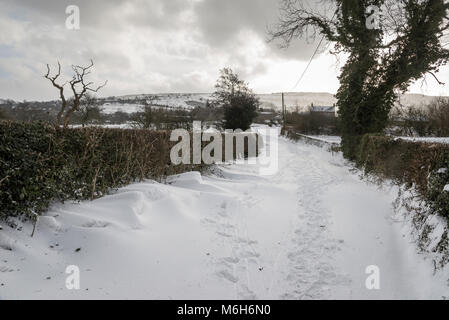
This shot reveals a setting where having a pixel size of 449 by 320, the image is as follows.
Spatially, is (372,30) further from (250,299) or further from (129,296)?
(129,296)

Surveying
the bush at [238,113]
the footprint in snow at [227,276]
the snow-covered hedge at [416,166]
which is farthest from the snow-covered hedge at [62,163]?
the bush at [238,113]

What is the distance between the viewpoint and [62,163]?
13.2 ft

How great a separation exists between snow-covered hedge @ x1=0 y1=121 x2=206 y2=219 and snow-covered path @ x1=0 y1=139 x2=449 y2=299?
369mm

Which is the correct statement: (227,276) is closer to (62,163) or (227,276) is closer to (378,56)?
(62,163)

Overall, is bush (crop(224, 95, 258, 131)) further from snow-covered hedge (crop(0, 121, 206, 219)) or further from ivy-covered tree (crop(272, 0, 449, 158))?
snow-covered hedge (crop(0, 121, 206, 219))

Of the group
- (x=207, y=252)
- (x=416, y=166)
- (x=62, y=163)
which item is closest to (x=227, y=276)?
(x=207, y=252)

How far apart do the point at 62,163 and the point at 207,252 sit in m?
2.87

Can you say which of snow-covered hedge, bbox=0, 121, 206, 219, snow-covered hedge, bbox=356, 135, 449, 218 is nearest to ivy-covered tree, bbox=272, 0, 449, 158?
snow-covered hedge, bbox=356, 135, 449, 218

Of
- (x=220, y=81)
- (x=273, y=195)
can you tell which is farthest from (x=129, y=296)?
(x=220, y=81)

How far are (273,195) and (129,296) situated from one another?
16.0ft

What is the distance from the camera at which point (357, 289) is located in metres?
2.99

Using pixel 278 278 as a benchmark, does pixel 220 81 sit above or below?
above

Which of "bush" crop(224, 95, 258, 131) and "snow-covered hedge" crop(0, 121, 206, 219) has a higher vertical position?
"bush" crop(224, 95, 258, 131)

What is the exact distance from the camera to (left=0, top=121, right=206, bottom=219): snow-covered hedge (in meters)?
3.21
